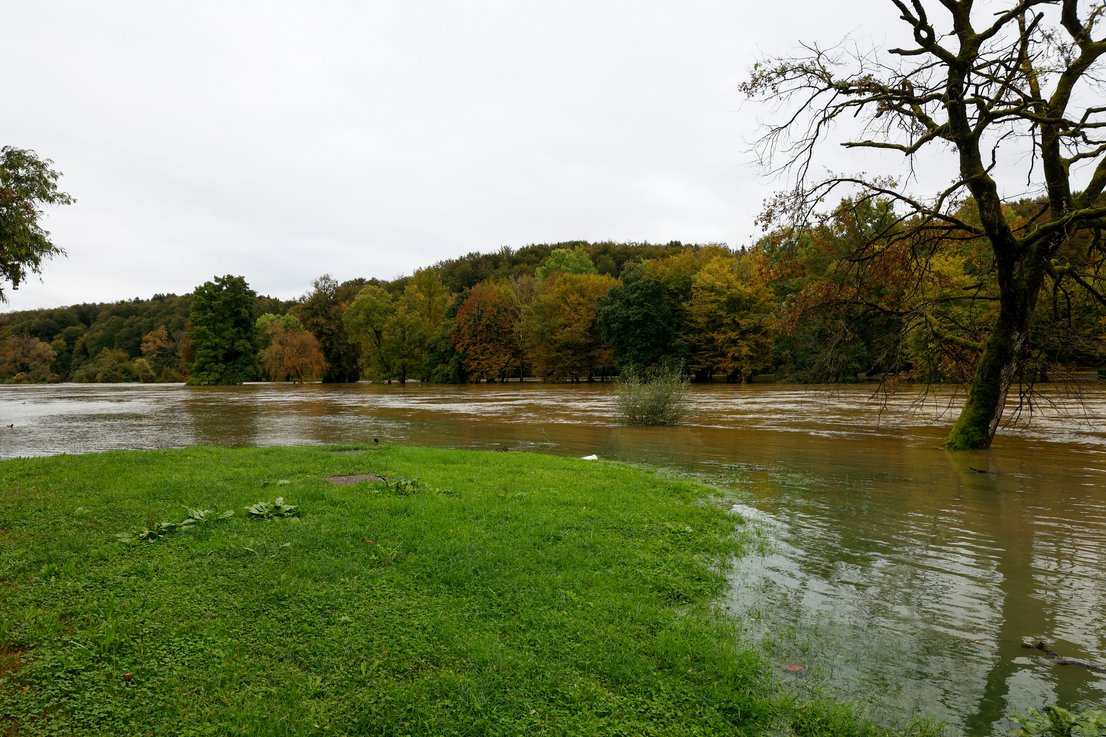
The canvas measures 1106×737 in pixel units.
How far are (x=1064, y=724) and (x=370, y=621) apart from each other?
14.1ft

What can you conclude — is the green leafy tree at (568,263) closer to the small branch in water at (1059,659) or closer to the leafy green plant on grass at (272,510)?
the leafy green plant on grass at (272,510)

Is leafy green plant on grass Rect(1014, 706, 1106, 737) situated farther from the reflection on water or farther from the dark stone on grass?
the dark stone on grass

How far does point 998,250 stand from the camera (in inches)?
520

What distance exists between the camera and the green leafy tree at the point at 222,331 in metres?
73.0

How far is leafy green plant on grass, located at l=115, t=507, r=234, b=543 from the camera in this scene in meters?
5.77

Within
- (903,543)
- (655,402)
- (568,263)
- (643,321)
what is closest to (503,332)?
(643,321)

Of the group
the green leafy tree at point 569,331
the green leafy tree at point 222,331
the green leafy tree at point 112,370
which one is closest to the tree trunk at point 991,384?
the green leafy tree at point 569,331

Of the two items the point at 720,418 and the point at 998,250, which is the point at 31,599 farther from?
the point at 720,418

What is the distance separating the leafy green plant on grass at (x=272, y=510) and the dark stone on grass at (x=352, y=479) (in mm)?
1633

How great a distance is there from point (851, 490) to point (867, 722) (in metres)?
7.89

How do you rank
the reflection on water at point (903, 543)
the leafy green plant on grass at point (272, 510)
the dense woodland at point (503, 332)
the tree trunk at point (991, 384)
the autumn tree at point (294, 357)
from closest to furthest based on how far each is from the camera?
1. the reflection on water at point (903, 543)
2. the leafy green plant on grass at point (272, 510)
3. the tree trunk at point (991, 384)
4. the dense woodland at point (503, 332)
5. the autumn tree at point (294, 357)

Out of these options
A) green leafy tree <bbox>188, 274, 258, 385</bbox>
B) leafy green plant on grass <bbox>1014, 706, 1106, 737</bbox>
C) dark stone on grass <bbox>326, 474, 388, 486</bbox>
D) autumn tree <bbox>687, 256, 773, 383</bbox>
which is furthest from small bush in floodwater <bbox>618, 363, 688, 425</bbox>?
green leafy tree <bbox>188, 274, 258, 385</bbox>

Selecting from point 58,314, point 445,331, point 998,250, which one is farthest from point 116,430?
point 58,314

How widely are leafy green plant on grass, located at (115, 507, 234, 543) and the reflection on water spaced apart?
5528 millimetres
